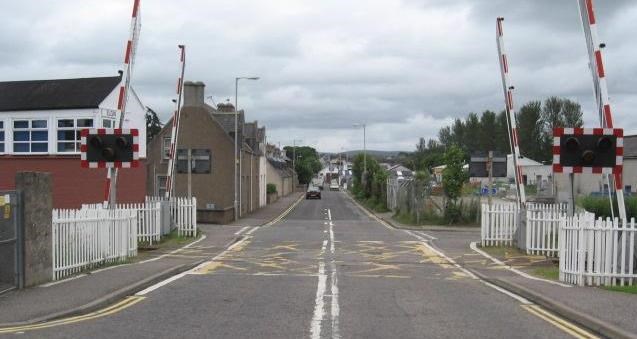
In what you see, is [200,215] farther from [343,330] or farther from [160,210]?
[343,330]

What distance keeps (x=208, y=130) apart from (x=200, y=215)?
377 inches

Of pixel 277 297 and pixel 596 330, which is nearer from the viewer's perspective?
pixel 596 330

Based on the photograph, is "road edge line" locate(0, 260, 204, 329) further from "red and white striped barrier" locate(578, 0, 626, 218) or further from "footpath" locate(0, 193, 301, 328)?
"red and white striped barrier" locate(578, 0, 626, 218)

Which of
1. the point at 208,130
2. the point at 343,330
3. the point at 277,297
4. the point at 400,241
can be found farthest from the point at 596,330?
the point at 208,130

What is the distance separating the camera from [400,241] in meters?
24.6

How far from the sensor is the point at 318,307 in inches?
381

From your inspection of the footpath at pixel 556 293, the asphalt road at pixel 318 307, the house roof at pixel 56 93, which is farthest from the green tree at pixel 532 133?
the asphalt road at pixel 318 307

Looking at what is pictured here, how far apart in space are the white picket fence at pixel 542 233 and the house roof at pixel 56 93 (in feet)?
73.3

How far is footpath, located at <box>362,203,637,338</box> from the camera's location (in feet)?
28.1

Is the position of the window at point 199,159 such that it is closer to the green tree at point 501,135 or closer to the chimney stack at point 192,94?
the chimney stack at point 192,94

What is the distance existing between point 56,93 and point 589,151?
29198 mm

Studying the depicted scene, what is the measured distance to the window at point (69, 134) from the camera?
32844mm

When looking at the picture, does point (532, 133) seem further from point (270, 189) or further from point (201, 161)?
point (201, 161)

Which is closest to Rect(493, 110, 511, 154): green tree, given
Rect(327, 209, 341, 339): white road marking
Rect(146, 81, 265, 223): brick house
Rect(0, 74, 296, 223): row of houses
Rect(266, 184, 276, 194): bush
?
Rect(266, 184, 276, 194): bush
